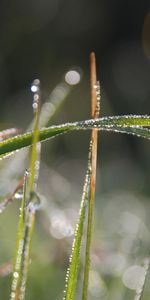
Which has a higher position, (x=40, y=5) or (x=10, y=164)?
(x=40, y=5)

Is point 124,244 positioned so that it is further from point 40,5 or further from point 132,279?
point 40,5

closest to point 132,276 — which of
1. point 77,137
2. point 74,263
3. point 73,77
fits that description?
point 73,77

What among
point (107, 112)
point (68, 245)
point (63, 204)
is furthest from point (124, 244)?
point (107, 112)

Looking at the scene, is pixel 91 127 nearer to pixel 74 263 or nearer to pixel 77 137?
pixel 74 263

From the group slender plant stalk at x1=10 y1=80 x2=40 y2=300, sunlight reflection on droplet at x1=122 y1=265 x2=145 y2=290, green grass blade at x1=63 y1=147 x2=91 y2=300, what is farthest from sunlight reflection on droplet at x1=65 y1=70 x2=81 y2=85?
green grass blade at x1=63 y1=147 x2=91 y2=300

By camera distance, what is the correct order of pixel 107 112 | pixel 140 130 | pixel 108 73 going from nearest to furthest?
pixel 140 130 → pixel 107 112 → pixel 108 73

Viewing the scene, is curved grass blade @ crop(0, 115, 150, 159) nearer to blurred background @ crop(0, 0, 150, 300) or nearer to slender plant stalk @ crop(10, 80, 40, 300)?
slender plant stalk @ crop(10, 80, 40, 300)
